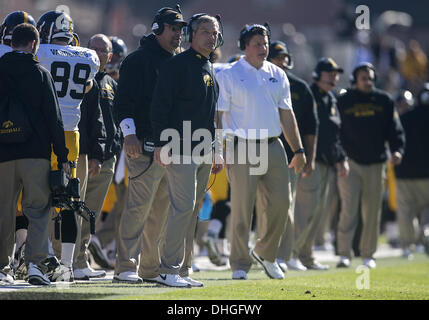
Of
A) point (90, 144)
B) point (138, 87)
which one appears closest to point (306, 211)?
point (90, 144)

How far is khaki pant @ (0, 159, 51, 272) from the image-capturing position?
860cm

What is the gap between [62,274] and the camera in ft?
30.0

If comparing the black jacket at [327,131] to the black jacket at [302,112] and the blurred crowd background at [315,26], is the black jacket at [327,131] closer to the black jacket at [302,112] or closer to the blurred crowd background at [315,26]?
the black jacket at [302,112]

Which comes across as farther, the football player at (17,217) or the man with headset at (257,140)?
the man with headset at (257,140)

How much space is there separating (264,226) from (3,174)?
3.10 meters

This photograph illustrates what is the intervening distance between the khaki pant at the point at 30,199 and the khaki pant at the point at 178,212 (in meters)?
1.03

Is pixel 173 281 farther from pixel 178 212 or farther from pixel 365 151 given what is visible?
pixel 365 151

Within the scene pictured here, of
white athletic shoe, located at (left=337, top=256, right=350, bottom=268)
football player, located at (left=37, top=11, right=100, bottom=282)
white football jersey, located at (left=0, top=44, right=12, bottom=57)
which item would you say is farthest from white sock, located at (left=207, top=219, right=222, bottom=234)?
white football jersey, located at (left=0, top=44, right=12, bottom=57)

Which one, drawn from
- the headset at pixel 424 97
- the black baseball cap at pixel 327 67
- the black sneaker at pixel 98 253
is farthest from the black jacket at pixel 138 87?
the headset at pixel 424 97

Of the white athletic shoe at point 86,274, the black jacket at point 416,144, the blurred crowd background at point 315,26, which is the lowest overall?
the white athletic shoe at point 86,274

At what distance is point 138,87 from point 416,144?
8591 mm

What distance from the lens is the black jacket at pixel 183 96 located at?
9.00 m
